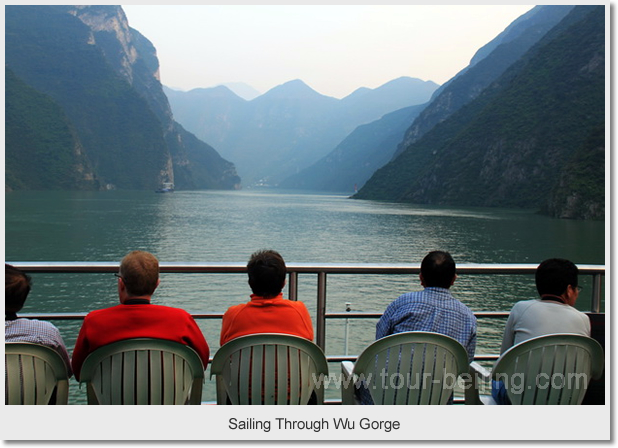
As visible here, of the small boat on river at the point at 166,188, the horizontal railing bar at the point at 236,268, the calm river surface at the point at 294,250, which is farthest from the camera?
the small boat on river at the point at 166,188

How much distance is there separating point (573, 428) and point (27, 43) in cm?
20067

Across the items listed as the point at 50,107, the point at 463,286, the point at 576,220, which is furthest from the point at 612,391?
the point at 50,107

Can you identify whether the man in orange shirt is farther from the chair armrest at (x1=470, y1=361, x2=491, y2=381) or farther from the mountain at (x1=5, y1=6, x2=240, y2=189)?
the mountain at (x1=5, y1=6, x2=240, y2=189)

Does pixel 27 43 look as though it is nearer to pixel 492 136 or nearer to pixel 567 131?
pixel 492 136

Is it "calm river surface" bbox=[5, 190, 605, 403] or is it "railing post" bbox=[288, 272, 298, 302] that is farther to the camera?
"calm river surface" bbox=[5, 190, 605, 403]

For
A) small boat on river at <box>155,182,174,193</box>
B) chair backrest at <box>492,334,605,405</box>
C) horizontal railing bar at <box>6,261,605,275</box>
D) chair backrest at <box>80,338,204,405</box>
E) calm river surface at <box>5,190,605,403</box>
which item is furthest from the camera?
small boat on river at <box>155,182,174,193</box>

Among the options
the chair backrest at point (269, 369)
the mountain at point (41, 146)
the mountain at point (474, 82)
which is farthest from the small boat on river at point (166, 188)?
the chair backrest at point (269, 369)

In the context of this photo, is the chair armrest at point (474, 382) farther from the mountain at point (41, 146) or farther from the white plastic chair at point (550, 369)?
the mountain at point (41, 146)

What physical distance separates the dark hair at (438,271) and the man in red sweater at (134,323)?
3.46ft

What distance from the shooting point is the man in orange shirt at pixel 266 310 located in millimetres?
2434

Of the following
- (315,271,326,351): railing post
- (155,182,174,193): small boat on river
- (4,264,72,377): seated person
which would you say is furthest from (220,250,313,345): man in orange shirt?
(155,182,174,193): small boat on river

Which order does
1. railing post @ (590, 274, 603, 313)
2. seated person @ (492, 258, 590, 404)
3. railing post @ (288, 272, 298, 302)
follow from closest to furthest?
seated person @ (492, 258, 590, 404)
railing post @ (288, 272, 298, 302)
railing post @ (590, 274, 603, 313)

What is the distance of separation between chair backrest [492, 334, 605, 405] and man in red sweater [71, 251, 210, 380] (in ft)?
4.06

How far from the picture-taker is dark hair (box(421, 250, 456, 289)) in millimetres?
2701
